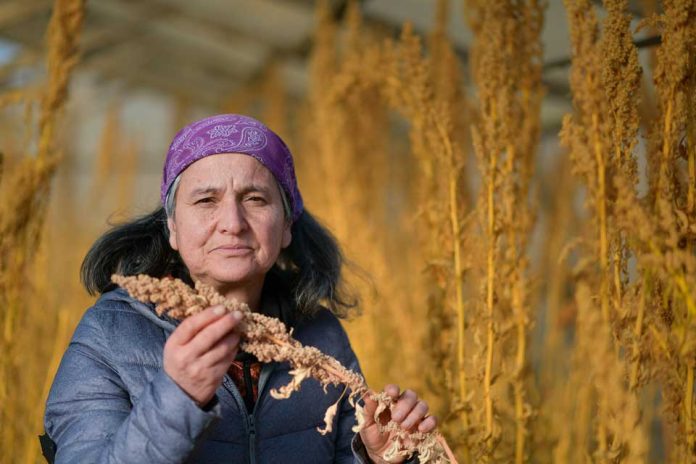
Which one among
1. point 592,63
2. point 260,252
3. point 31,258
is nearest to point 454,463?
point 260,252

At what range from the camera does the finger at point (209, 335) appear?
845mm

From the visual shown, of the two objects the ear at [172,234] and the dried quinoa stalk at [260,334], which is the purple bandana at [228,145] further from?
the dried quinoa stalk at [260,334]

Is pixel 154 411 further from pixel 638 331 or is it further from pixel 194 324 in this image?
pixel 638 331

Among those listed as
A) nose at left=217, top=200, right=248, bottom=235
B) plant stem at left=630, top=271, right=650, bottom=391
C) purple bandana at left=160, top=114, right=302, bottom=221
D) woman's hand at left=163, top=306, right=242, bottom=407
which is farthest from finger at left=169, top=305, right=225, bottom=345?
plant stem at left=630, top=271, right=650, bottom=391

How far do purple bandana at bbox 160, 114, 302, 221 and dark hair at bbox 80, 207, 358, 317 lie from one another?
103mm

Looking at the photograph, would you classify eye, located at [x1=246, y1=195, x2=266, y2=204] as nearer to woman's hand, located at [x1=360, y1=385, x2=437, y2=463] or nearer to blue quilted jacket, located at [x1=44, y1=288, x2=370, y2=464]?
blue quilted jacket, located at [x1=44, y1=288, x2=370, y2=464]

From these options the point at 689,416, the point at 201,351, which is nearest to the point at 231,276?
the point at 201,351

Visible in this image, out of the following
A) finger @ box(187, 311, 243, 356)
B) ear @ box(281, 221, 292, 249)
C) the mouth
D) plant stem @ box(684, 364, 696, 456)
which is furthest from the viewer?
ear @ box(281, 221, 292, 249)

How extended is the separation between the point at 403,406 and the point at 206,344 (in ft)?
0.89

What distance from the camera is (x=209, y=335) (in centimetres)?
84

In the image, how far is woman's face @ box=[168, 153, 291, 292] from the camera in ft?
3.55

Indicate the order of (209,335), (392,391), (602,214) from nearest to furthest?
(209,335) < (392,391) < (602,214)

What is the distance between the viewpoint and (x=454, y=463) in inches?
38.5

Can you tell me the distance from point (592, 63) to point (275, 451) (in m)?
0.73
